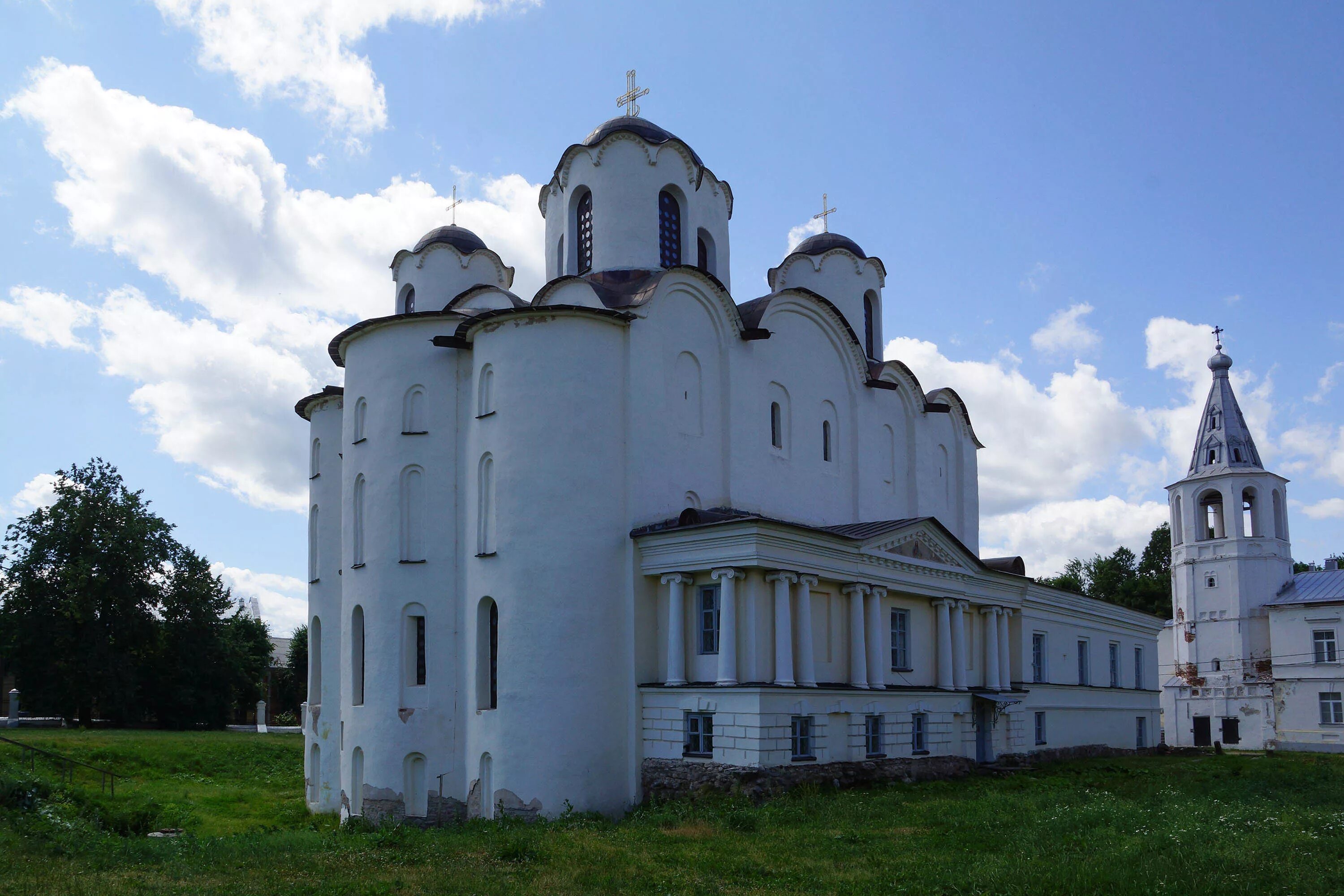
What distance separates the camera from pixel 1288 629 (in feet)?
150

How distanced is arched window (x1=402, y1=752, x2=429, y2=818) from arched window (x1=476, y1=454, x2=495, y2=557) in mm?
4320

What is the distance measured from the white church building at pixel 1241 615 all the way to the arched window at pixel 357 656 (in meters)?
37.2

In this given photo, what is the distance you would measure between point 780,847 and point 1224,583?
38851 millimetres

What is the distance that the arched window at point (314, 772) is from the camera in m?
26.8

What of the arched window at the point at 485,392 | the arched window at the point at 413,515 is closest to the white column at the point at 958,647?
the arched window at the point at 485,392

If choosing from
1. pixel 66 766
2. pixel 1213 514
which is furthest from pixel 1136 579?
pixel 66 766

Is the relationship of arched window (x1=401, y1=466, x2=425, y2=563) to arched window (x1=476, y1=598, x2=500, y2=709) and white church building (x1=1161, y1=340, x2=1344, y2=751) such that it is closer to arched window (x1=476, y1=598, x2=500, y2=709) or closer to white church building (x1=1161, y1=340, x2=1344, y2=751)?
arched window (x1=476, y1=598, x2=500, y2=709)

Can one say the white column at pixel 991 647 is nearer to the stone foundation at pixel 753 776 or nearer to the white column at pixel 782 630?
the stone foundation at pixel 753 776

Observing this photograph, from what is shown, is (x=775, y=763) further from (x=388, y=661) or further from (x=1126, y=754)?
(x=1126, y=754)

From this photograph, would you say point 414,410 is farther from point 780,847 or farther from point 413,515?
point 780,847

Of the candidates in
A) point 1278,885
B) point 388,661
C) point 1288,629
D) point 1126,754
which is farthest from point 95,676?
point 1288,629

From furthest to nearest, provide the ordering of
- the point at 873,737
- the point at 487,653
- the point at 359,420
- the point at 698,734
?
the point at 359,420 → the point at 873,737 → the point at 487,653 → the point at 698,734

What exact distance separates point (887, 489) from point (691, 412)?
28.3ft

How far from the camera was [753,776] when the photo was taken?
65.6 feet
